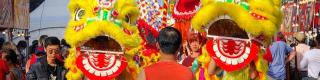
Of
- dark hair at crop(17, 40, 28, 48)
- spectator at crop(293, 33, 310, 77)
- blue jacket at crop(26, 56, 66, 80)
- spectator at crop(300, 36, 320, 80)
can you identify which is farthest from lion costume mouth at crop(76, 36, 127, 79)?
dark hair at crop(17, 40, 28, 48)

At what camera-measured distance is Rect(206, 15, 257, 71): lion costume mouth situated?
16.5ft

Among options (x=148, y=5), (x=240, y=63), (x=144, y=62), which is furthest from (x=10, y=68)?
(x=240, y=63)

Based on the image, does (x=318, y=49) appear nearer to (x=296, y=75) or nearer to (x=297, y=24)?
(x=296, y=75)

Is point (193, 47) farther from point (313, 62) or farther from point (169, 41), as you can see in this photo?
point (313, 62)

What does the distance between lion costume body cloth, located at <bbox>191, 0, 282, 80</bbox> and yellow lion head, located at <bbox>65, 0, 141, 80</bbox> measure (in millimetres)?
545

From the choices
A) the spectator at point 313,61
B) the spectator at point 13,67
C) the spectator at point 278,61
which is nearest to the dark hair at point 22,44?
the spectator at point 13,67

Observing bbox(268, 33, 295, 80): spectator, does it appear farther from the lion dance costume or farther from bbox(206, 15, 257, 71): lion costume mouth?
bbox(206, 15, 257, 71): lion costume mouth

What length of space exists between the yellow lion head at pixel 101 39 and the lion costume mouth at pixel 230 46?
0.56m

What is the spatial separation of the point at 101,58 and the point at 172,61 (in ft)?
1.64

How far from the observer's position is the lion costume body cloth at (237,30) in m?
5.00

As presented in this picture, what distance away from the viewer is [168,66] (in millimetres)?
4812

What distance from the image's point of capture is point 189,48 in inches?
292

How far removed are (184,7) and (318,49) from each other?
8.90ft

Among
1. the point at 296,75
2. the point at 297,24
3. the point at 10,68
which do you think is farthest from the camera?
the point at 297,24
